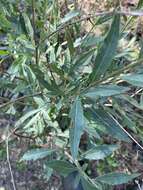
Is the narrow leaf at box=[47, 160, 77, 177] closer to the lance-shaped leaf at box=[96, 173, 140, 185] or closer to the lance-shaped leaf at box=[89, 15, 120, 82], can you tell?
the lance-shaped leaf at box=[96, 173, 140, 185]

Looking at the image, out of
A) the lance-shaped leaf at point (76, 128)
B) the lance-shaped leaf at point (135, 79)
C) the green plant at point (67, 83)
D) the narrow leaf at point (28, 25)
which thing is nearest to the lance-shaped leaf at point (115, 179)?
the green plant at point (67, 83)

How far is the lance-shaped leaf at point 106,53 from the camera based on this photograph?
0.66 metres

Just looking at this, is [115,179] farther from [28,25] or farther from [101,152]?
[28,25]

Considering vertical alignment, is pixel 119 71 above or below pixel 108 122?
above

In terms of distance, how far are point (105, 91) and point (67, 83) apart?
317 millimetres

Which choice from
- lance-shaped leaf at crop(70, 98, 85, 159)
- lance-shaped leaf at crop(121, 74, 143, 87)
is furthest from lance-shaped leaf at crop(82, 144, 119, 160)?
lance-shaped leaf at crop(121, 74, 143, 87)

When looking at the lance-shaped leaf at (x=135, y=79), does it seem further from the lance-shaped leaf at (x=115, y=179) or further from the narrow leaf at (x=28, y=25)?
the narrow leaf at (x=28, y=25)

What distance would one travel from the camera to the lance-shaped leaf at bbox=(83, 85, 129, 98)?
2.27 ft

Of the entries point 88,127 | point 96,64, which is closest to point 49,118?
point 88,127

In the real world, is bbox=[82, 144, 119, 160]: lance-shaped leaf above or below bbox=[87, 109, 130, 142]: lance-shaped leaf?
below

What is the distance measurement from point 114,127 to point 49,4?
49 cm

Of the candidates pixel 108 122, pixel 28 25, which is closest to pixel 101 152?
pixel 108 122

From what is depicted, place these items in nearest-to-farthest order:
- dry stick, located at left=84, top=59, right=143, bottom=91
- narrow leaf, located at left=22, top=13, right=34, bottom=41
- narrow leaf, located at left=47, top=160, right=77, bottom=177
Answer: dry stick, located at left=84, top=59, right=143, bottom=91 → narrow leaf, located at left=47, top=160, right=77, bottom=177 → narrow leaf, located at left=22, top=13, right=34, bottom=41

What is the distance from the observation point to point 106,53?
2.29ft
